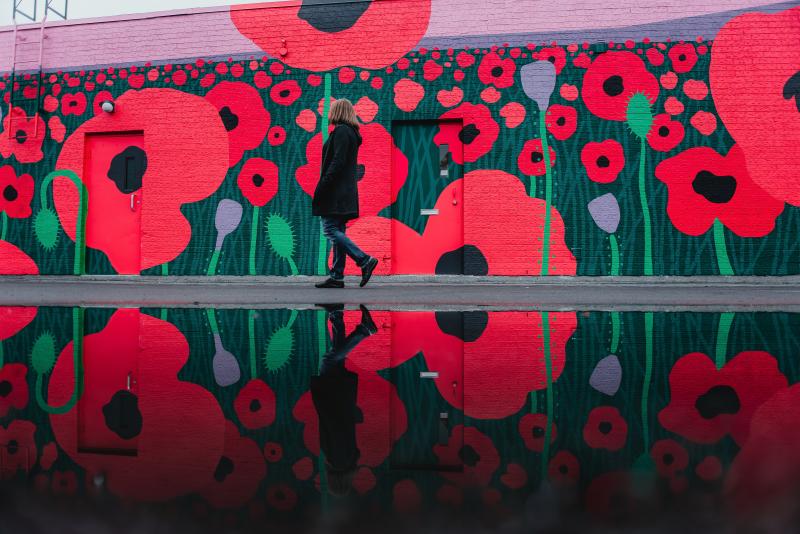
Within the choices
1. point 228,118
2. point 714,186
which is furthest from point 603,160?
point 228,118

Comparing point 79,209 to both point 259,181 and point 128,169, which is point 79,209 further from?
point 259,181

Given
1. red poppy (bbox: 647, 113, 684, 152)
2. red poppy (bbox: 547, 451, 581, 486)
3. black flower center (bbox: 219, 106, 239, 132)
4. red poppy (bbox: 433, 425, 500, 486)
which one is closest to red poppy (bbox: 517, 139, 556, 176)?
red poppy (bbox: 647, 113, 684, 152)

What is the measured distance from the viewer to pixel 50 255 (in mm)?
9852

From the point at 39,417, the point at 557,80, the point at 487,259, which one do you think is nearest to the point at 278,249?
the point at 487,259

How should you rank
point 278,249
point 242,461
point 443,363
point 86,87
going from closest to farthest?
point 242,461
point 443,363
point 278,249
point 86,87

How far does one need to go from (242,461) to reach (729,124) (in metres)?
9.27

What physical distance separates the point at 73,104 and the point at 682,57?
10310mm

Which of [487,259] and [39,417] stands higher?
[487,259]

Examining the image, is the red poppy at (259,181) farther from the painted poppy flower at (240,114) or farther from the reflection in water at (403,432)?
the reflection in water at (403,432)

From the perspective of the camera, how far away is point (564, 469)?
0.87m

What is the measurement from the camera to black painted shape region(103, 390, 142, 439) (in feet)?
3.52

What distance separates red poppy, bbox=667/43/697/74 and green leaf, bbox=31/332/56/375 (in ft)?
28.9

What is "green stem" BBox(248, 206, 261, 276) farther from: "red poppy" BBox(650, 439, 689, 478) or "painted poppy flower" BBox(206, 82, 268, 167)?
"red poppy" BBox(650, 439, 689, 478)

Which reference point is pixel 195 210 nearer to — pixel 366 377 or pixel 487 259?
pixel 487 259
